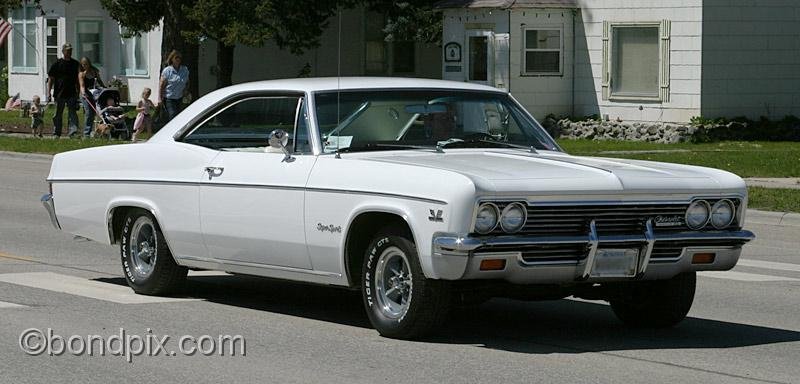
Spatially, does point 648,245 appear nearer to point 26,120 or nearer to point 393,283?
point 393,283

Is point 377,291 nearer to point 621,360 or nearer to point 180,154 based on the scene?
point 621,360

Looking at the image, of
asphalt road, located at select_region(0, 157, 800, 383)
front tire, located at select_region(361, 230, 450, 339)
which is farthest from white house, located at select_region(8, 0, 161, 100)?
front tire, located at select_region(361, 230, 450, 339)

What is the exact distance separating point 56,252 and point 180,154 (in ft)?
12.1

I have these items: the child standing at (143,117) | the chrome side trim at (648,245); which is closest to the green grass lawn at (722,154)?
the child standing at (143,117)

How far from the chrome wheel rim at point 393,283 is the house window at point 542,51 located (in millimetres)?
25718

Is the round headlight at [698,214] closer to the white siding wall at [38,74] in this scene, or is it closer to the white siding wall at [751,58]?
the white siding wall at [751,58]

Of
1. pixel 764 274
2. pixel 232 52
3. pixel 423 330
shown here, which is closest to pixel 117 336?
pixel 423 330

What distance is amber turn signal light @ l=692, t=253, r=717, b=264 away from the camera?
30.0 ft

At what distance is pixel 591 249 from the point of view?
8703 mm

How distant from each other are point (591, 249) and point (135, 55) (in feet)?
138

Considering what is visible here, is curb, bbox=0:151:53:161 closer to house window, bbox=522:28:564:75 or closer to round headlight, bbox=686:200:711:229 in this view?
house window, bbox=522:28:564:75

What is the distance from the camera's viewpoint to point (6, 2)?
36.9 meters

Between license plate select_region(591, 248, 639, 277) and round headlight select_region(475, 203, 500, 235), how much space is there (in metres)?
0.65

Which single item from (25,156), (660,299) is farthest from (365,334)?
(25,156)
